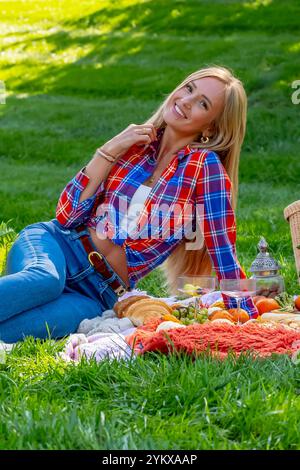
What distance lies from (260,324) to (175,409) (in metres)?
1.24

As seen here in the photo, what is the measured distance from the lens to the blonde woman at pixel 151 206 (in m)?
4.89

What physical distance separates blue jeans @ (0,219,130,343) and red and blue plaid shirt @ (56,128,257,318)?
0.41ft

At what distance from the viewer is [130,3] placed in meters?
19.8

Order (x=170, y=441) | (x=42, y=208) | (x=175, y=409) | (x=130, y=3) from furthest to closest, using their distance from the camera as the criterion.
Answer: (x=130, y=3), (x=42, y=208), (x=175, y=409), (x=170, y=441)

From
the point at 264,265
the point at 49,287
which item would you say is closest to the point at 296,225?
the point at 264,265

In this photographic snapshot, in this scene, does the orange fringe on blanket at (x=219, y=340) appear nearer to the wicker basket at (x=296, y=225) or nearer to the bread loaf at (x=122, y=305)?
the bread loaf at (x=122, y=305)

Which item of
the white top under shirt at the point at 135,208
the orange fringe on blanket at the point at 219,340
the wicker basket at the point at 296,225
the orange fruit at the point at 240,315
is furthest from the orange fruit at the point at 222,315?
the wicker basket at the point at 296,225

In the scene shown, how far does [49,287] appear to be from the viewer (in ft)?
15.1

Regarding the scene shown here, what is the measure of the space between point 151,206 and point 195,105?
59cm

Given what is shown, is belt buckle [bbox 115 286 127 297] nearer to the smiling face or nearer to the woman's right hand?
the woman's right hand

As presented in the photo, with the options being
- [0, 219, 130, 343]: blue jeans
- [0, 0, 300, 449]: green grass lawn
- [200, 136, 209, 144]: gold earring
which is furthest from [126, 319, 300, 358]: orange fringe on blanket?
[200, 136, 209, 144]: gold earring

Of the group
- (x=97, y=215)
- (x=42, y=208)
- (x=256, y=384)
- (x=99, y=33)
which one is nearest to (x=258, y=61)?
(x=99, y=33)

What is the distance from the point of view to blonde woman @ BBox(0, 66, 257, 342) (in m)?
4.89

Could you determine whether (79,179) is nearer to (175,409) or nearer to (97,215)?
(97,215)
